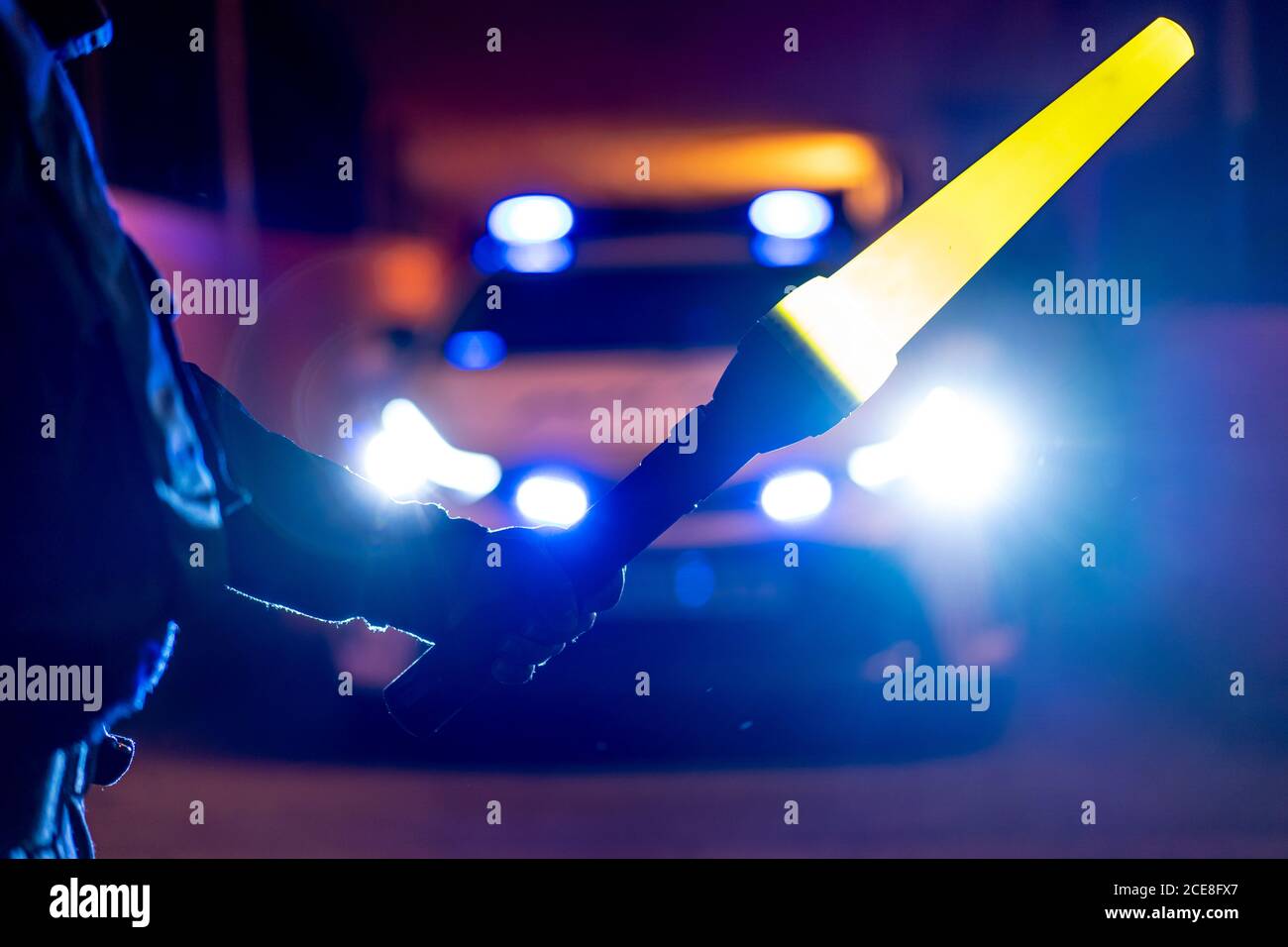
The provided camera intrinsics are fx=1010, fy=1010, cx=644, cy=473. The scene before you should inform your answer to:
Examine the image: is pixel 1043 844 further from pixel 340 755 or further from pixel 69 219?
pixel 69 219

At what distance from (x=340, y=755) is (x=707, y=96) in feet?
3.58

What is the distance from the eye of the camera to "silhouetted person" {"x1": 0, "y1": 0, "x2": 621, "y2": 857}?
0.89m

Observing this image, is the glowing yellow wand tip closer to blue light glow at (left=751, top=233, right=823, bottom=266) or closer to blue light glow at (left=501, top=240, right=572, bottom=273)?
blue light glow at (left=751, top=233, right=823, bottom=266)

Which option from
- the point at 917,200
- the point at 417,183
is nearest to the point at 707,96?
the point at 917,200

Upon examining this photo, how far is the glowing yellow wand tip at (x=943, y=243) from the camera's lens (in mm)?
785

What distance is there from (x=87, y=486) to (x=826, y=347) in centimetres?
66

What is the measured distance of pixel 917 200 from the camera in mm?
1270

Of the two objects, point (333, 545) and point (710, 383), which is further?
point (710, 383)

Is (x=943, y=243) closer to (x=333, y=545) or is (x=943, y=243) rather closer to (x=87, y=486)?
(x=333, y=545)

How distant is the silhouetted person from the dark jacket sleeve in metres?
0.02

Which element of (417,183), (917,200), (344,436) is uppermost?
(417,183)

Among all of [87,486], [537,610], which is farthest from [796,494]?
[87,486]

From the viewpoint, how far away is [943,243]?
829 mm

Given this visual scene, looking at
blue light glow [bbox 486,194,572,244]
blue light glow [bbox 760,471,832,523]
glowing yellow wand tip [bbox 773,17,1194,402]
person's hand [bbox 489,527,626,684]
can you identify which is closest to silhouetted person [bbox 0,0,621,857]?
person's hand [bbox 489,527,626,684]
